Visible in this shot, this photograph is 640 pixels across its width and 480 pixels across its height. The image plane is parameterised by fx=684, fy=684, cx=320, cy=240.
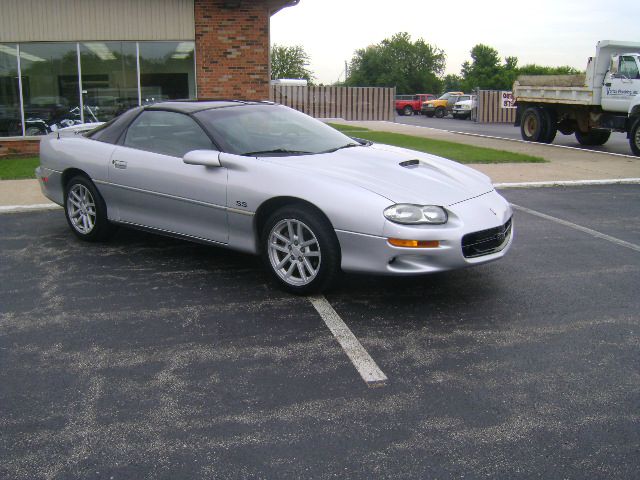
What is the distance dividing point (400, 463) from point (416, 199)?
2.20 m

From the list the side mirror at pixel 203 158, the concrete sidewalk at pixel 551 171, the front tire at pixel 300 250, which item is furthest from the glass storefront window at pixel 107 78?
the front tire at pixel 300 250

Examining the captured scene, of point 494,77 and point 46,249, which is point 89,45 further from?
point 494,77

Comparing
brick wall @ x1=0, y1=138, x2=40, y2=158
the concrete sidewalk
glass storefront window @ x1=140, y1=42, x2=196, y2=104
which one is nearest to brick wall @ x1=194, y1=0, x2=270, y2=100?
glass storefront window @ x1=140, y1=42, x2=196, y2=104

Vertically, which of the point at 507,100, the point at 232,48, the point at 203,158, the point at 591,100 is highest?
the point at 232,48

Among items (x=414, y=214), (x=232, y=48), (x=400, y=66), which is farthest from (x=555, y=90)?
(x=400, y=66)

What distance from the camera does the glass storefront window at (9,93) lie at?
13.7 metres

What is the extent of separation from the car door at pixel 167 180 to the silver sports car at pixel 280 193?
0.01 meters

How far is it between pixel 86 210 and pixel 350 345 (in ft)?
11.3

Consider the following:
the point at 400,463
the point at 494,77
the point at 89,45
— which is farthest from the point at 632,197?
the point at 494,77

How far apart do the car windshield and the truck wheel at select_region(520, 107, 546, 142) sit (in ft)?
46.5

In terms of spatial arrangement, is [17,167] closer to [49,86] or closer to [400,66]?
[49,86]

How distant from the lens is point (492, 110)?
35938 mm

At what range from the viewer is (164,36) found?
13875 millimetres

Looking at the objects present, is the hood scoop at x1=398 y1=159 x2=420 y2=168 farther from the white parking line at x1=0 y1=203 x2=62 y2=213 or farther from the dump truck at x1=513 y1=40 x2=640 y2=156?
the dump truck at x1=513 y1=40 x2=640 y2=156
